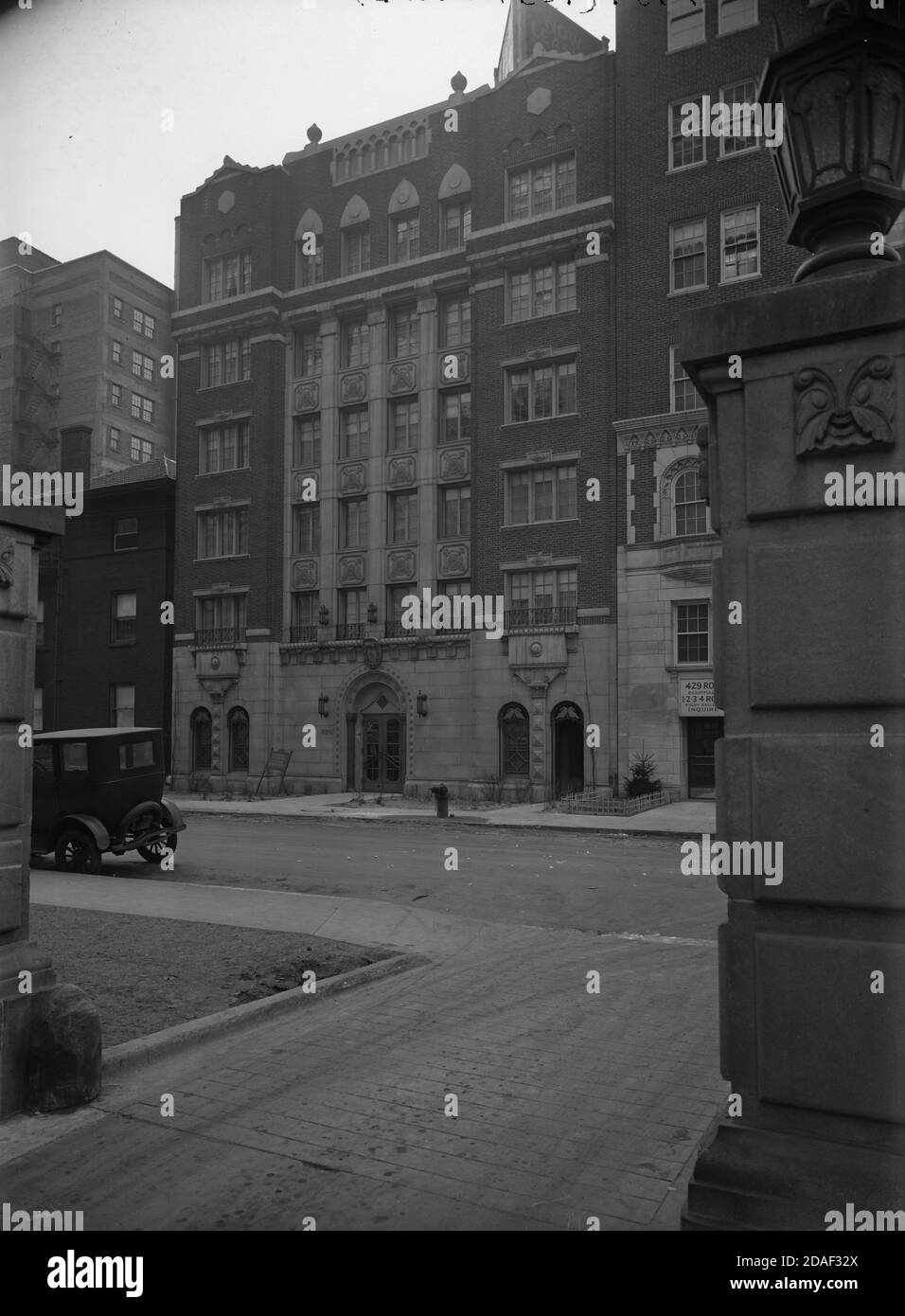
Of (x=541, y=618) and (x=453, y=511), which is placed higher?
(x=453, y=511)

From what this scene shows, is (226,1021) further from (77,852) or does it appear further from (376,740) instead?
(376,740)

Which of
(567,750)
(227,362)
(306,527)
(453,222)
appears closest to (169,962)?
(567,750)

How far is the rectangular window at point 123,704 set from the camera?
132ft

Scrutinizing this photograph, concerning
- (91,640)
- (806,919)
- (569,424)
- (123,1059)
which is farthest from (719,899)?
(91,640)

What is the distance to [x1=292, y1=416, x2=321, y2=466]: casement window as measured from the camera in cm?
3753

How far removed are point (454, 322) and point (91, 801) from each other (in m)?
25.5

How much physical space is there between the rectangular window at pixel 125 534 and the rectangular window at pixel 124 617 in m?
2.07

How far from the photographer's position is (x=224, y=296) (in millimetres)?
39406

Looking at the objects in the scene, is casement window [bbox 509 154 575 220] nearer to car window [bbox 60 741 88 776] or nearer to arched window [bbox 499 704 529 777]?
arched window [bbox 499 704 529 777]

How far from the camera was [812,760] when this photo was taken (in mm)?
3148

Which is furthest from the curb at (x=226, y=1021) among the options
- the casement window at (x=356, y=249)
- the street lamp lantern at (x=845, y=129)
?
the casement window at (x=356, y=249)

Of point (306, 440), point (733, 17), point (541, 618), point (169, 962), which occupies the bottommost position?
point (169, 962)
